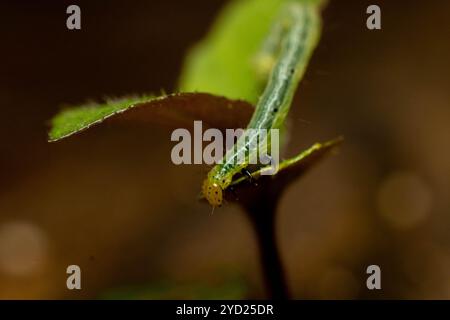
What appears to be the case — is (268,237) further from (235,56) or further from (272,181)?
(235,56)

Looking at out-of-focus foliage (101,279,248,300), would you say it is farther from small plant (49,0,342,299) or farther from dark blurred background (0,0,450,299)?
small plant (49,0,342,299)

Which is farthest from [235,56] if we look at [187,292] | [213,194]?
[187,292]

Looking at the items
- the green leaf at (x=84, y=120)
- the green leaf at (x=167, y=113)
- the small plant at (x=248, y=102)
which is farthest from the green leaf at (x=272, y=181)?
the green leaf at (x=84, y=120)

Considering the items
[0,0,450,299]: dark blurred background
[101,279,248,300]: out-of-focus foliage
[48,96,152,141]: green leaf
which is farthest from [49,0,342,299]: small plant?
[0,0,450,299]: dark blurred background

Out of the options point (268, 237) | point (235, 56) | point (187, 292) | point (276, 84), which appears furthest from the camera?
point (235, 56)

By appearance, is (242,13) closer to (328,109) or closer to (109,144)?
(328,109)

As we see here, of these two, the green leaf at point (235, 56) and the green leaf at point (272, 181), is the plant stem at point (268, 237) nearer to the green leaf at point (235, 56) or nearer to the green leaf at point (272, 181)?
the green leaf at point (272, 181)

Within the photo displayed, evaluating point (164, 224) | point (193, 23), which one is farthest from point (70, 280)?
point (193, 23)
